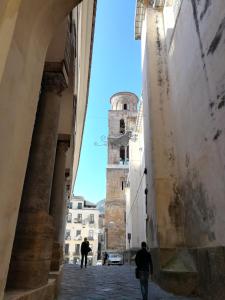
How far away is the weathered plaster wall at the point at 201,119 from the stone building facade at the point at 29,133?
2690mm

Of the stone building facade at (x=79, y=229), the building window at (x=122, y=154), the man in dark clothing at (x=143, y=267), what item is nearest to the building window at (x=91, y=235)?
the stone building facade at (x=79, y=229)

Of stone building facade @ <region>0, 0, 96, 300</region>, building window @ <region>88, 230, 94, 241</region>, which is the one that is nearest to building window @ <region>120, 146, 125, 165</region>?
building window @ <region>88, 230, 94, 241</region>

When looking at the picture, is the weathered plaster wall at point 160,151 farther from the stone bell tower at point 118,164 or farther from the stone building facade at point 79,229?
the stone building facade at point 79,229

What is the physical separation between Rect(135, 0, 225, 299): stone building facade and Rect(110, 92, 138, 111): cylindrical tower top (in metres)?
30.5

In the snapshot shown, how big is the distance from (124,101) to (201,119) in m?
35.5

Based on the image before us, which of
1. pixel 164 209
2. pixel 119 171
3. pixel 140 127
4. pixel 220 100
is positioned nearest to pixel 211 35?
pixel 220 100

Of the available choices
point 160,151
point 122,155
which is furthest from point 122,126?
point 160,151

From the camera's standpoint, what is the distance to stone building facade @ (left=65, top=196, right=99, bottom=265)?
156 ft

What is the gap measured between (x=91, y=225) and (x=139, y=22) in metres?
43.7

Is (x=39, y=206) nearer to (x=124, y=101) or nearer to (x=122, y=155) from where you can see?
(x=122, y=155)

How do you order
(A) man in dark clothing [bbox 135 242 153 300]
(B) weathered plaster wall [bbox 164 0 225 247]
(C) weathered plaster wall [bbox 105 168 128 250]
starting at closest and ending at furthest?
(B) weathered plaster wall [bbox 164 0 225 247]
(A) man in dark clothing [bbox 135 242 153 300]
(C) weathered plaster wall [bbox 105 168 128 250]

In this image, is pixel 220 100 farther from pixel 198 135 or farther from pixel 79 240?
pixel 79 240

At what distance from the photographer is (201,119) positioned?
20.3ft

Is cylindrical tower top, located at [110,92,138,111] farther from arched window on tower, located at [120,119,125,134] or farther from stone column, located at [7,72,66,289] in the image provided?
stone column, located at [7,72,66,289]
